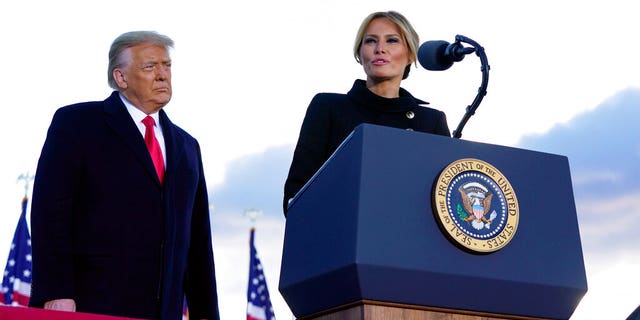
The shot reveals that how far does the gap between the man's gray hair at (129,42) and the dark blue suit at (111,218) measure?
0.38 ft

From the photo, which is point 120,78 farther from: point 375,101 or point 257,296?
point 257,296

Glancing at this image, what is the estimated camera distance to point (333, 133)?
2.68 meters

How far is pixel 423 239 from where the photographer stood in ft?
5.57

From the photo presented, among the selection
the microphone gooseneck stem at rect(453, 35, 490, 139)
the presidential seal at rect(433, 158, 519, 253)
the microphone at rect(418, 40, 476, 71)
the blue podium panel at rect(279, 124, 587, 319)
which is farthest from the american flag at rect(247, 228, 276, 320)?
the presidential seal at rect(433, 158, 519, 253)

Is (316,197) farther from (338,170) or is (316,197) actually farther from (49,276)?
(49,276)

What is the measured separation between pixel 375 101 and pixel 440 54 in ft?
1.26

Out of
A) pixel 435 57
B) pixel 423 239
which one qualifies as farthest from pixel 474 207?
pixel 435 57

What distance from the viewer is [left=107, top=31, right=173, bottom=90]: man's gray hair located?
2.65 meters

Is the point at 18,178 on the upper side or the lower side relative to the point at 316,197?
upper

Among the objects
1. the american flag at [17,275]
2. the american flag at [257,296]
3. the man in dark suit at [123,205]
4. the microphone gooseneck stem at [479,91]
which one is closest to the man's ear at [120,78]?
the man in dark suit at [123,205]

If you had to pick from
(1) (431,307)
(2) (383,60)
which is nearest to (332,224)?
(1) (431,307)

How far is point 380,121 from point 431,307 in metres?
1.10

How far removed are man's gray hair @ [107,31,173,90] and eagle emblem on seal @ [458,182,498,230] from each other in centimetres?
131

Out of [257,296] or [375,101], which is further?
[257,296]
